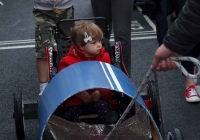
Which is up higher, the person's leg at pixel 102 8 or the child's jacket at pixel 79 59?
the person's leg at pixel 102 8

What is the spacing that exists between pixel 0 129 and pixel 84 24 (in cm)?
122

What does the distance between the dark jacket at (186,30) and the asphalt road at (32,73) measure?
3.25 feet


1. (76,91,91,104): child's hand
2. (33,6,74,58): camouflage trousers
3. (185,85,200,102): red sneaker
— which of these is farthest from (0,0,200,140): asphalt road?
(33,6,74,58): camouflage trousers

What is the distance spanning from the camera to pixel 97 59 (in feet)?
11.3

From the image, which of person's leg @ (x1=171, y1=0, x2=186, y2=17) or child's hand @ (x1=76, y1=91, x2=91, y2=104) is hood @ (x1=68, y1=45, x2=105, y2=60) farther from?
person's leg @ (x1=171, y1=0, x2=186, y2=17)

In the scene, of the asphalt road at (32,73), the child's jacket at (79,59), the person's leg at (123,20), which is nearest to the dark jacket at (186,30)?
the asphalt road at (32,73)

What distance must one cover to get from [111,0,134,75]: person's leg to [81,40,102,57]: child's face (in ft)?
2.48

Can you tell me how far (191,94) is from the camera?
4359mm

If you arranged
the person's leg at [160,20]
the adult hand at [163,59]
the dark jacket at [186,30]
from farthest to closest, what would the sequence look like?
1. the person's leg at [160,20]
2. the adult hand at [163,59]
3. the dark jacket at [186,30]

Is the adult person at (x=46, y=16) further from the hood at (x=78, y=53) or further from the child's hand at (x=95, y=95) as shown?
the child's hand at (x=95, y=95)

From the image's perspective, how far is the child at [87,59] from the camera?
3.28 meters

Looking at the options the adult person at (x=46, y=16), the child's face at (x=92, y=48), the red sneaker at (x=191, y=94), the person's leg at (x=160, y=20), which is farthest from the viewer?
the person's leg at (x=160, y=20)

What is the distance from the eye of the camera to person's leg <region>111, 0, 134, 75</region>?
4.08m

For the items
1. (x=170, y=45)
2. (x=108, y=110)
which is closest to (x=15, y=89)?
(x=108, y=110)
